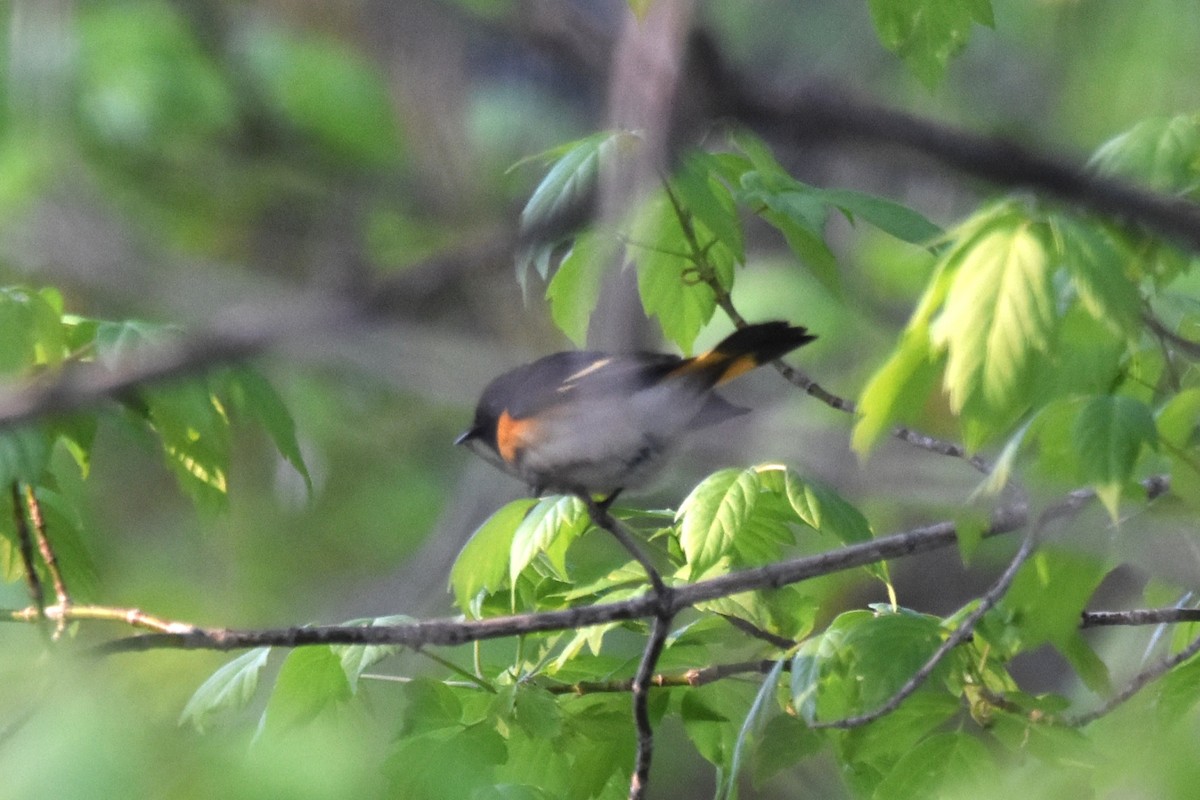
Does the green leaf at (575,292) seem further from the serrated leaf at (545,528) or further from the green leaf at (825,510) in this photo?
the green leaf at (825,510)

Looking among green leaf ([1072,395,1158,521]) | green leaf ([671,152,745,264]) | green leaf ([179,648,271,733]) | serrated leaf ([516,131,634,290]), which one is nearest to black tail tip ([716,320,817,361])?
green leaf ([671,152,745,264])

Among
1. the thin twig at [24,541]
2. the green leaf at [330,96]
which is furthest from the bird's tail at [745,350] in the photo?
the green leaf at [330,96]

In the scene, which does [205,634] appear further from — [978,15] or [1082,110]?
[1082,110]

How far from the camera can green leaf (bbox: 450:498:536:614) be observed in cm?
159

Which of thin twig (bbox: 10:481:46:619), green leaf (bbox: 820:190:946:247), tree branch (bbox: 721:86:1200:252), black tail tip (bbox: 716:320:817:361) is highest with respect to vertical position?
tree branch (bbox: 721:86:1200:252)

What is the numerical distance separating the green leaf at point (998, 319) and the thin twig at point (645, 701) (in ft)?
1.75

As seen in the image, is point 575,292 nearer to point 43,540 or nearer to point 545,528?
point 545,528

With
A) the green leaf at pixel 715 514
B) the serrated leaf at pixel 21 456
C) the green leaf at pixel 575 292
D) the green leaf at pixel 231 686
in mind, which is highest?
the green leaf at pixel 575 292

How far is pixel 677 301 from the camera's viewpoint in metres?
1.66

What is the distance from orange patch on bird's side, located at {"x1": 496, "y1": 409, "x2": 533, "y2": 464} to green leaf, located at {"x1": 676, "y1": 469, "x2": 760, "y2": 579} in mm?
488

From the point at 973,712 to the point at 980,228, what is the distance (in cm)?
67

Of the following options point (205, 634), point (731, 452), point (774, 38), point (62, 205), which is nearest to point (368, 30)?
point (774, 38)

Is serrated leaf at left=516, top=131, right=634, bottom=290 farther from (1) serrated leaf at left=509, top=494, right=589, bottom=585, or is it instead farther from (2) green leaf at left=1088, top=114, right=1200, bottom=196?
(2) green leaf at left=1088, top=114, right=1200, bottom=196

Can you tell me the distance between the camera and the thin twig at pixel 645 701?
146 cm
